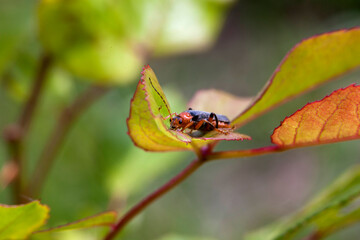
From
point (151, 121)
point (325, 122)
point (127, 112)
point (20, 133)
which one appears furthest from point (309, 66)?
point (127, 112)

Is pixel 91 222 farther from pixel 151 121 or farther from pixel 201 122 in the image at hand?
pixel 201 122

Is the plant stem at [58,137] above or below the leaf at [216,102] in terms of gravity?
above

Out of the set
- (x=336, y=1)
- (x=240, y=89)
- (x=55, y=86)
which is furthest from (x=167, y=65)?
(x=55, y=86)

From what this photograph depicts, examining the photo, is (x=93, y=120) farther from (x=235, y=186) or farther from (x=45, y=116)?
(x=235, y=186)

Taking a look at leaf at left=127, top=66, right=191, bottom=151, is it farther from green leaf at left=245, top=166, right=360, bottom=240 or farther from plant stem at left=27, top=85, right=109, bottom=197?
plant stem at left=27, top=85, right=109, bottom=197

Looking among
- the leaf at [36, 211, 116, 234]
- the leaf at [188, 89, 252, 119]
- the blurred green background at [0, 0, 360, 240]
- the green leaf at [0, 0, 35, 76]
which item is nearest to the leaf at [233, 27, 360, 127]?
the leaf at [188, 89, 252, 119]

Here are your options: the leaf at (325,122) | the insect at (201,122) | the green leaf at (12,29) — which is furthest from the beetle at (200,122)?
the green leaf at (12,29)

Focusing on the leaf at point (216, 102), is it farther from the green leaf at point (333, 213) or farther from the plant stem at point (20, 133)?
the plant stem at point (20, 133)
